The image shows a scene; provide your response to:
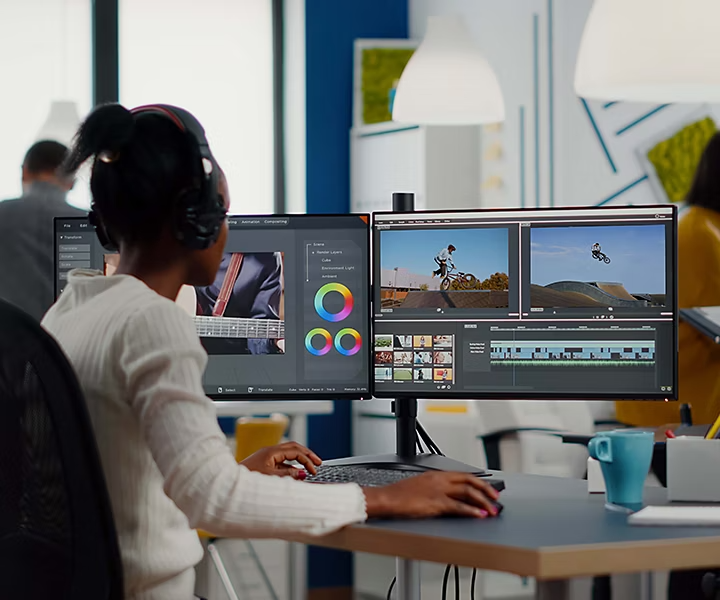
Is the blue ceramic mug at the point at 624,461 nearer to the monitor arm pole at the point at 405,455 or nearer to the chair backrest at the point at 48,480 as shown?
the monitor arm pole at the point at 405,455

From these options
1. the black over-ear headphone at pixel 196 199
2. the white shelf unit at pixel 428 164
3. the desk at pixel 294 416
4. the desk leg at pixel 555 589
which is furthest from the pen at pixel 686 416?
the white shelf unit at pixel 428 164

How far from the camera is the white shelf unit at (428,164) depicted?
15.9ft

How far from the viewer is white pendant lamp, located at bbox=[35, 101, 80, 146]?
14.6 feet

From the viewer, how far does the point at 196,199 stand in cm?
147

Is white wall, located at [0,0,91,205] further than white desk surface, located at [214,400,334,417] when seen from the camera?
Yes

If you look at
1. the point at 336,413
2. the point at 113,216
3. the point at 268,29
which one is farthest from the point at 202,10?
the point at 113,216

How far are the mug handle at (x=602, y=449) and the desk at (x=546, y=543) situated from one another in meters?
0.08

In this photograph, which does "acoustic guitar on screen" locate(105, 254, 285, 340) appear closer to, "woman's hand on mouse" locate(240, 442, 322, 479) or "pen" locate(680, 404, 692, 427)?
"woman's hand on mouse" locate(240, 442, 322, 479)

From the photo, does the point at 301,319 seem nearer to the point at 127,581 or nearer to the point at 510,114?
the point at 127,581

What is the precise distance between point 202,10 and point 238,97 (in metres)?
0.43

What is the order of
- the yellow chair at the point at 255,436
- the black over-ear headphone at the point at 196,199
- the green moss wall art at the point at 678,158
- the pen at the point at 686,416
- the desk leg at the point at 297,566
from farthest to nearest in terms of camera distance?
the green moss wall art at the point at 678,158 < the desk leg at the point at 297,566 < the yellow chair at the point at 255,436 < the pen at the point at 686,416 < the black over-ear headphone at the point at 196,199

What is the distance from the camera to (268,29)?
555cm

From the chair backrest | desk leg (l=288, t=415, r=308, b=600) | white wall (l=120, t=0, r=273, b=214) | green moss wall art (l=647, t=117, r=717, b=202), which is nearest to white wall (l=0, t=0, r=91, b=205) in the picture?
white wall (l=120, t=0, r=273, b=214)

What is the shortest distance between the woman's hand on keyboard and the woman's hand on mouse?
318 mm
